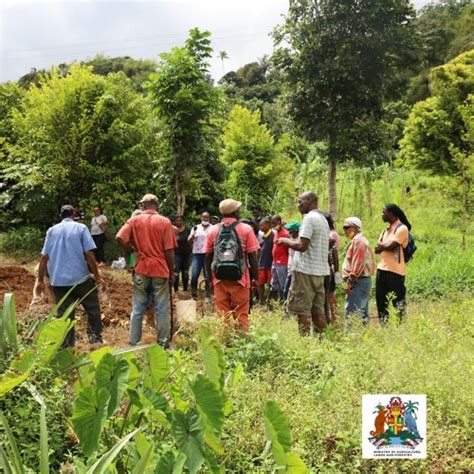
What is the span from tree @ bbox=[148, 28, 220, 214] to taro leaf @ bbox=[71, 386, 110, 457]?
8.91 m

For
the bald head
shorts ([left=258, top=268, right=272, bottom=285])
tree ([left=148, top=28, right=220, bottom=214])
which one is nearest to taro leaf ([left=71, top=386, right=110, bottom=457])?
the bald head

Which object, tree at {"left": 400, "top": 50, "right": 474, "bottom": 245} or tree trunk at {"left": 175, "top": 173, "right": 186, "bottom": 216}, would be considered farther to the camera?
tree at {"left": 400, "top": 50, "right": 474, "bottom": 245}

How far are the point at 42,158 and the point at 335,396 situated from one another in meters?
11.5

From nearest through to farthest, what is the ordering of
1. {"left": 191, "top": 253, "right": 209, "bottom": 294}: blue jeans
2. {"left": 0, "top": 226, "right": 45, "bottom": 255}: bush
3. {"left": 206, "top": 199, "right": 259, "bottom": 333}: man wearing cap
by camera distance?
{"left": 206, "top": 199, "right": 259, "bottom": 333}: man wearing cap, {"left": 191, "top": 253, "right": 209, "bottom": 294}: blue jeans, {"left": 0, "top": 226, "right": 45, "bottom": 255}: bush

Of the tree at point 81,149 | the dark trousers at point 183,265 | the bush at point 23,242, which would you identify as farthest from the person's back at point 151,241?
the bush at point 23,242

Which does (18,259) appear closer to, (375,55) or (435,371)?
(375,55)

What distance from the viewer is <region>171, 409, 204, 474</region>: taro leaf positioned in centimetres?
215

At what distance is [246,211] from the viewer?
1483 centimetres

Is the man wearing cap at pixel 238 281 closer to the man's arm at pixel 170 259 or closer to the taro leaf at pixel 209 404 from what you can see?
the man's arm at pixel 170 259

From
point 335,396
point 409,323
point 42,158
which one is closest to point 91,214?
point 42,158

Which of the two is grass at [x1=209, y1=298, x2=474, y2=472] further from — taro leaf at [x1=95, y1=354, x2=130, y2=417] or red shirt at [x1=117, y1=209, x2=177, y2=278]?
red shirt at [x1=117, y1=209, x2=177, y2=278]

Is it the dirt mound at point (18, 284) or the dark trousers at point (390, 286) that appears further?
the dirt mound at point (18, 284)

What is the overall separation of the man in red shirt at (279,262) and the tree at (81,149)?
577 centimetres

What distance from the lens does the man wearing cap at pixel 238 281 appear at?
5113 mm
